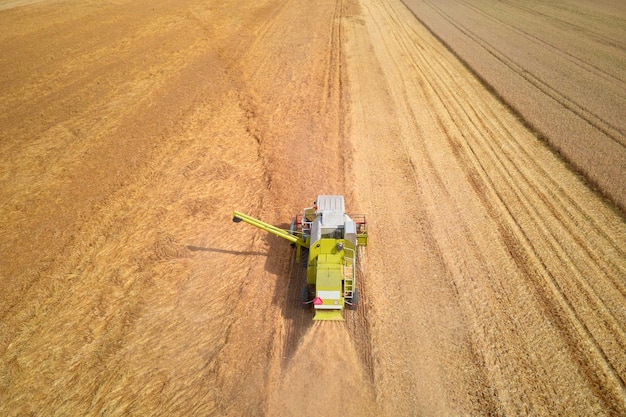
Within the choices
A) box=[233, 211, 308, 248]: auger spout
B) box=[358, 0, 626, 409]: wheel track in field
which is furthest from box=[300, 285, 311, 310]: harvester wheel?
box=[358, 0, 626, 409]: wheel track in field

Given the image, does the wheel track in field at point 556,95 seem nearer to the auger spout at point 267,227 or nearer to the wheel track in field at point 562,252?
the wheel track in field at point 562,252

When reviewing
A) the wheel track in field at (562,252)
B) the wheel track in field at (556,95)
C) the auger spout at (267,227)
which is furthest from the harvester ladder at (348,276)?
the wheel track in field at (556,95)

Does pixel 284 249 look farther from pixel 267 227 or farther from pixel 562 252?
pixel 562 252

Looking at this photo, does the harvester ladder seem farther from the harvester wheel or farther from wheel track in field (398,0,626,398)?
wheel track in field (398,0,626,398)

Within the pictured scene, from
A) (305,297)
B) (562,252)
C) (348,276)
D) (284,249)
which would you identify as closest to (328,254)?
(348,276)

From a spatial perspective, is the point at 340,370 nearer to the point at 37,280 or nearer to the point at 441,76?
the point at 37,280

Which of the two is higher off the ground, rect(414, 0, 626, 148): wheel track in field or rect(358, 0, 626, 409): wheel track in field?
rect(414, 0, 626, 148): wheel track in field
